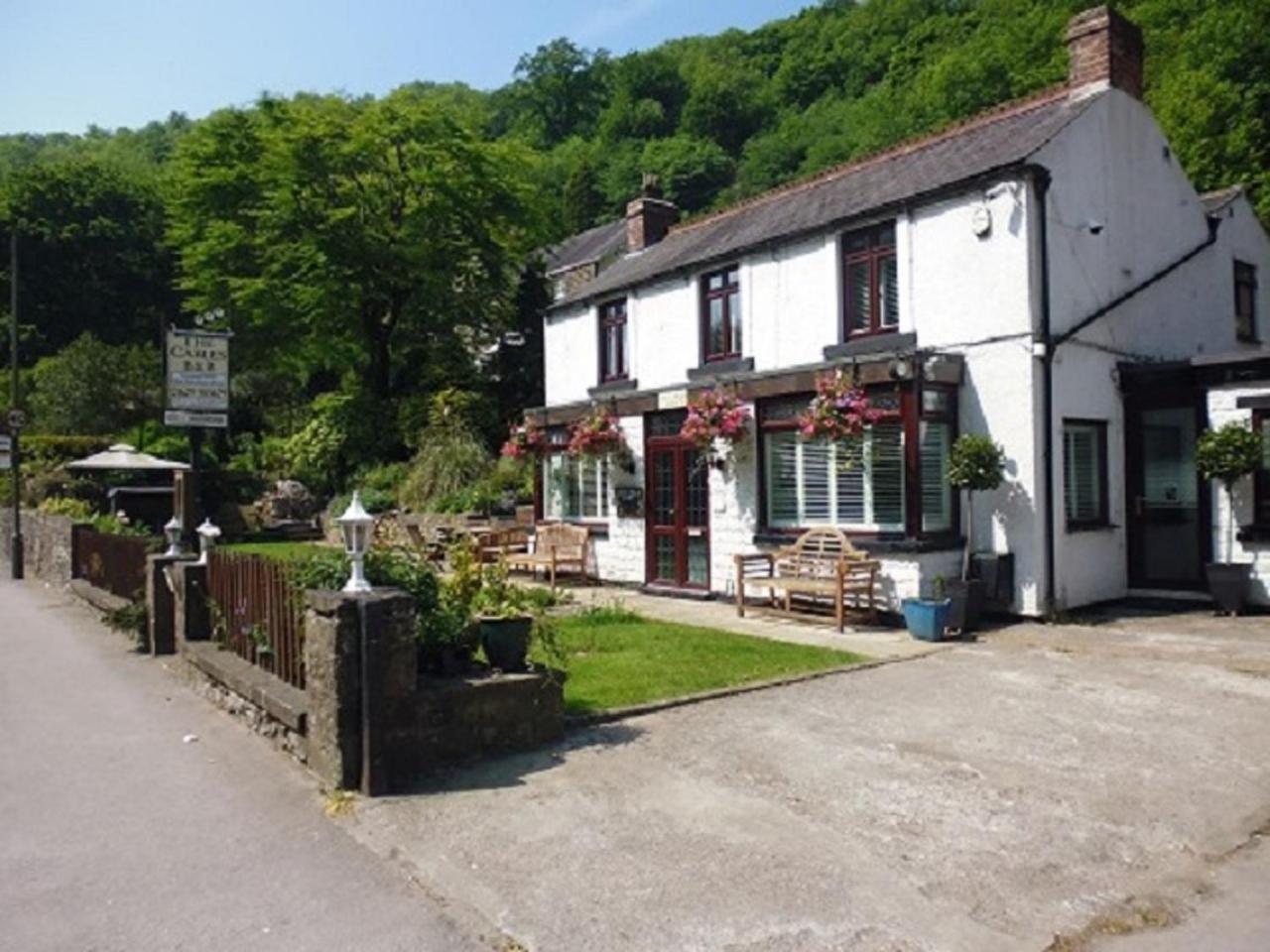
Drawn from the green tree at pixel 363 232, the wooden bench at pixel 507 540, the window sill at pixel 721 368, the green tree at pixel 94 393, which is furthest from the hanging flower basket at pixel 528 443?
the green tree at pixel 94 393

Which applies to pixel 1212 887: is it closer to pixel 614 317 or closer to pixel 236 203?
pixel 614 317

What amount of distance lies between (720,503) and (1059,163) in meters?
6.70

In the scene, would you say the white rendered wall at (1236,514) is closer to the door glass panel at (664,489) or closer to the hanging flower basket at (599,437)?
the door glass panel at (664,489)

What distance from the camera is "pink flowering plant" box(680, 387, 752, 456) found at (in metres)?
13.5

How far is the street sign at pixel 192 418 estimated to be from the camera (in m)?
9.11

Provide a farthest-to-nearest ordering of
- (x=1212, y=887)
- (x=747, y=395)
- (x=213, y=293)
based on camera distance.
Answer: (x=213, y=293) < (x=747, y=395) < (x=1212, y=887)

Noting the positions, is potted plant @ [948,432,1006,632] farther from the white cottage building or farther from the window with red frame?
the window with red frame

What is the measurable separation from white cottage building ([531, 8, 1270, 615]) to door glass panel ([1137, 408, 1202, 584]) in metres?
0.03

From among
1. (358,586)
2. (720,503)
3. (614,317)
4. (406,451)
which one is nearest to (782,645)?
(720,503)

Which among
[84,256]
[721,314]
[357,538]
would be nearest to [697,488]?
[721,314]

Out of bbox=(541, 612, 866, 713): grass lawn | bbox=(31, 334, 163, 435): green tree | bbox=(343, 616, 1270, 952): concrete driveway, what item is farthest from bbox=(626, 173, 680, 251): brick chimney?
bbox=(31, 334, 163, 435): green tree

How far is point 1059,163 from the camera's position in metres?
12.3

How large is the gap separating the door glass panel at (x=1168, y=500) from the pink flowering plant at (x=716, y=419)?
5.80m

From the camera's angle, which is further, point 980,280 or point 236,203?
point 236,203
